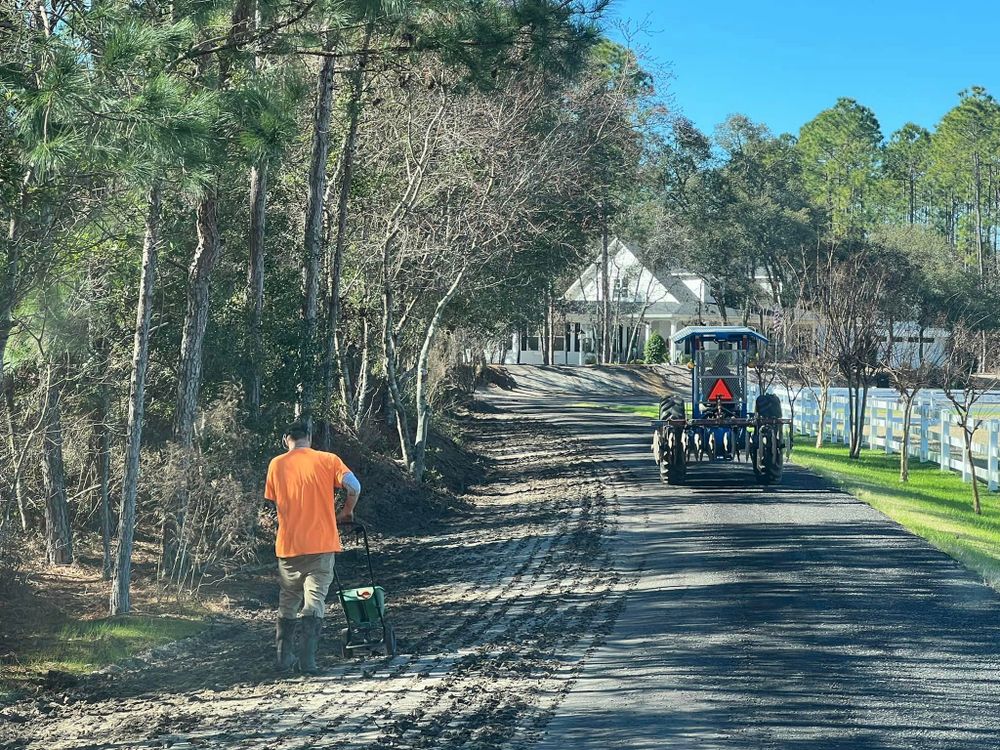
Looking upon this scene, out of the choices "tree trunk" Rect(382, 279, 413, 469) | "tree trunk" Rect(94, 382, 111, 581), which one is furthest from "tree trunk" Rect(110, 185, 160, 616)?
"tree trunk" Rect(382, 279, 413, 469)

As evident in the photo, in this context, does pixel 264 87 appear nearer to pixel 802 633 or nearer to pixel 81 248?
pixel 81 248

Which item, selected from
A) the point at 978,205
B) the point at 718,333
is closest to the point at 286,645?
the point at 718,333

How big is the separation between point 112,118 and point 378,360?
17.8 m

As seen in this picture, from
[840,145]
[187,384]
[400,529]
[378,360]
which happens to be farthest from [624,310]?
[187,384]

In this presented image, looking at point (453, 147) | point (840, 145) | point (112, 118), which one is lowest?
point (112, 118)

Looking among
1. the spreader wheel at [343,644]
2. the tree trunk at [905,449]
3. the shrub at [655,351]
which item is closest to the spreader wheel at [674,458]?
the tree trunk at [905,449]

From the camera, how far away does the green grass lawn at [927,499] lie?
15.4 metres

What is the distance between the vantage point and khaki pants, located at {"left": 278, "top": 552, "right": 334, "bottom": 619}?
9.19m

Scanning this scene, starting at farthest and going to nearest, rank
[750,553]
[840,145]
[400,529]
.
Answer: [840,145] < [400,529] < [750,553]

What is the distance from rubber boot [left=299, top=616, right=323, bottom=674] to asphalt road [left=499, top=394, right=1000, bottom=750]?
2.08 metres

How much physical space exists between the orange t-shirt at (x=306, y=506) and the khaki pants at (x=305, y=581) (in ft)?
0.28

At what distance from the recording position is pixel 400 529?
18.0m

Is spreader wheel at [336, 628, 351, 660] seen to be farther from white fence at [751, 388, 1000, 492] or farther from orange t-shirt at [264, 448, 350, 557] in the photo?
white fence at [751, 388, 1000, 492]

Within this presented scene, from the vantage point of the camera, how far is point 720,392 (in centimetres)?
2116
